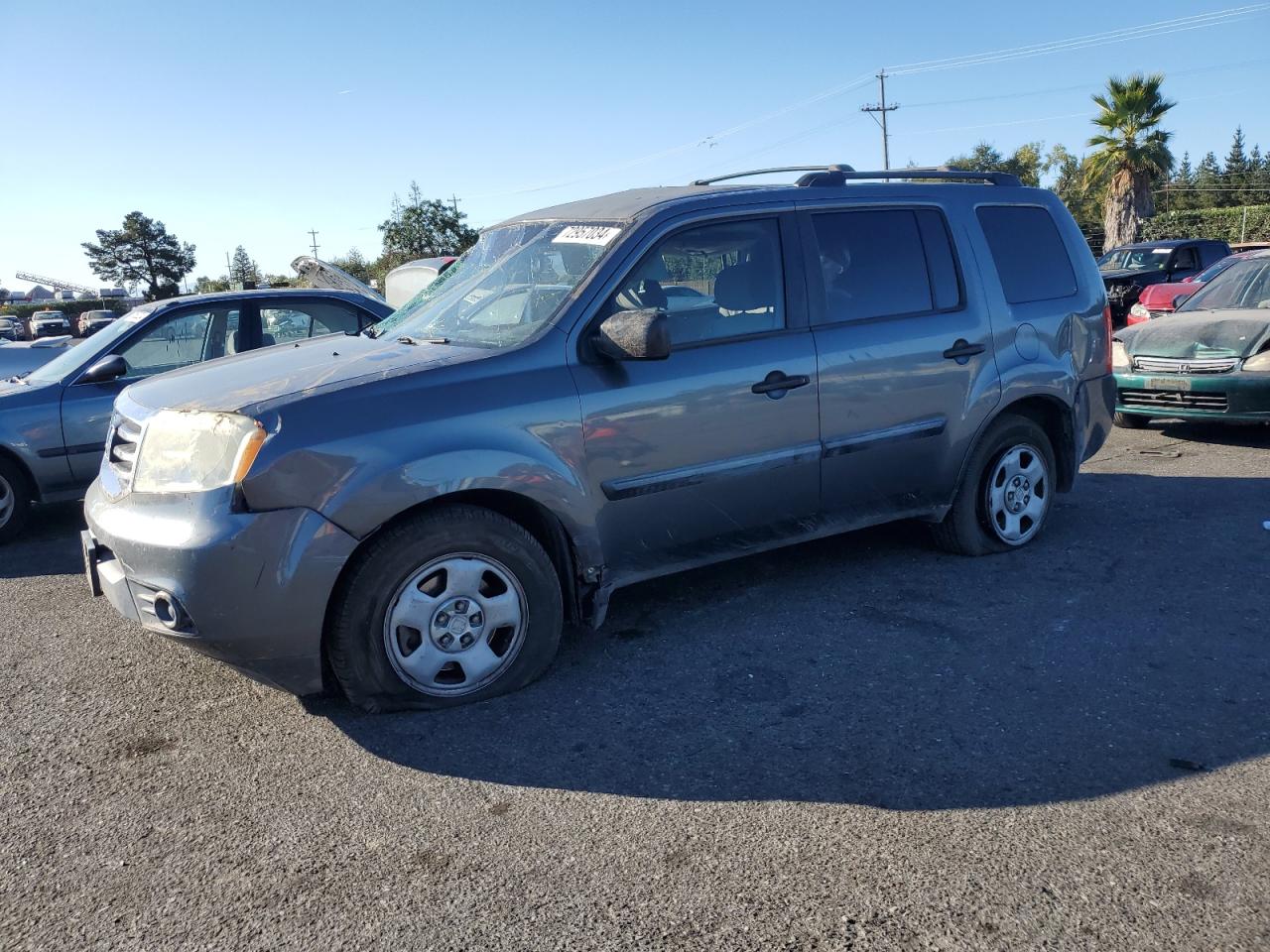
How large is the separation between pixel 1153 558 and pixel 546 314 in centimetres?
346

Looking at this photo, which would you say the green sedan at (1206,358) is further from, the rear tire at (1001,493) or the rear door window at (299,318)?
the rear door window at (299,318)

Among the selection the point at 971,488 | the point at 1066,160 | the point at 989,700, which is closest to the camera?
the point at 989,700

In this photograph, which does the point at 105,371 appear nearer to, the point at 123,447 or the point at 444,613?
the point at 123,447

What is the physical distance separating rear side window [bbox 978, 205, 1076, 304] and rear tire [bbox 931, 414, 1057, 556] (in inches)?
27.0

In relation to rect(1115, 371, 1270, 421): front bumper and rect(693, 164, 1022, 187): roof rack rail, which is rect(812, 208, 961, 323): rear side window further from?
rect(1115, 371, 1270, 421): front bumper

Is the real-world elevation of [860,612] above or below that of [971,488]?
below

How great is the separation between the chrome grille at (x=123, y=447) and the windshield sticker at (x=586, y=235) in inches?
74.2

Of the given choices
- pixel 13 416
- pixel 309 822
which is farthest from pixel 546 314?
pixel 13 416

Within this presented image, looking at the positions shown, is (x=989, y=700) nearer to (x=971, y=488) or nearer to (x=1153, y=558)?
(x=971, y=488)

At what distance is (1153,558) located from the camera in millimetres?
5527

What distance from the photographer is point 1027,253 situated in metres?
5.65

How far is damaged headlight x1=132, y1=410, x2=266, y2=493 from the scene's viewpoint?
3564 millimetres

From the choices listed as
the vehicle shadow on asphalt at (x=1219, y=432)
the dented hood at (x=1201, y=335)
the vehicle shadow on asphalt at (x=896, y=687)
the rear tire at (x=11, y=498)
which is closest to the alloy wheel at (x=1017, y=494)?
the vehicle shadow on asphalt at (x=896, y=687)

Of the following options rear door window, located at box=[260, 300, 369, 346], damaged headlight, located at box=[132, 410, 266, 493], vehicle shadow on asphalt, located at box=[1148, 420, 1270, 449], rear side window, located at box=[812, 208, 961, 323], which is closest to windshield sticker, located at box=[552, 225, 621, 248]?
rear side window, located at box=[812, 208, 961, 323]
